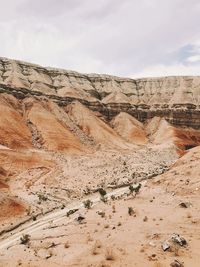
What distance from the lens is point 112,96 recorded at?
443ft

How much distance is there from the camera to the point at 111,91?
455 feet

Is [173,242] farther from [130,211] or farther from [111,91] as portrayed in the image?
[111,91]

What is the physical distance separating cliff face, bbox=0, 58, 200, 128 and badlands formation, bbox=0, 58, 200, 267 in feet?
1.06

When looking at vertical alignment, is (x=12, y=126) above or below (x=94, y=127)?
above

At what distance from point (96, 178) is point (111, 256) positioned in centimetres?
3847

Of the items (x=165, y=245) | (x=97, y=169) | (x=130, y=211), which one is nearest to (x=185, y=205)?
(x=130, y=211)

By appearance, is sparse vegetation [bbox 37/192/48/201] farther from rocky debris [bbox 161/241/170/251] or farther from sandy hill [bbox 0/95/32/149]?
sandy hill [bbox 0/95/32/149]

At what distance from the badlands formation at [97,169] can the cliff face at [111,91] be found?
12.7 inches

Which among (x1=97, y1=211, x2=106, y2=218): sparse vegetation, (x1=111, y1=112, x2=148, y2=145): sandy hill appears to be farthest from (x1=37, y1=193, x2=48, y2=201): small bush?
(x1=111, y1=112, x2=148, y2=145): sandy hill

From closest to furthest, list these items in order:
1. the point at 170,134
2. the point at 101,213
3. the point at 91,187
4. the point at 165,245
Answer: the point at 165,245
the point at 101,213
the point at 91,187
the point at 170,134

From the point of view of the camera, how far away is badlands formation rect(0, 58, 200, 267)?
26.8 m

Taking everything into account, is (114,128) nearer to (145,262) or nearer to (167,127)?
(167,127)

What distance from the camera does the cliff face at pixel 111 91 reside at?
11881 centimetres

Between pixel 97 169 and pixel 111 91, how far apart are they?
72.1 m
